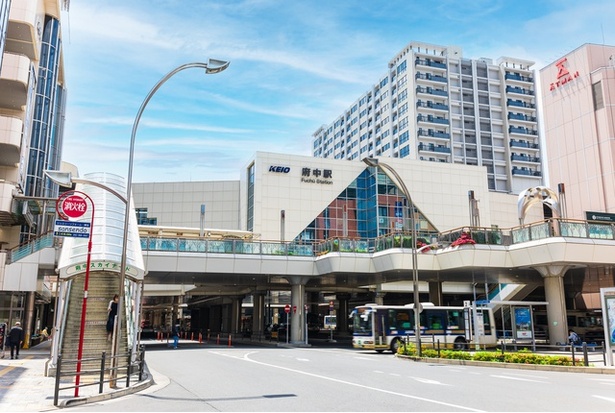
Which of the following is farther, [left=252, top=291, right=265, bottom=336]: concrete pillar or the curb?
[left=252, top=291, right=265, bottom=336]: concrete pillar

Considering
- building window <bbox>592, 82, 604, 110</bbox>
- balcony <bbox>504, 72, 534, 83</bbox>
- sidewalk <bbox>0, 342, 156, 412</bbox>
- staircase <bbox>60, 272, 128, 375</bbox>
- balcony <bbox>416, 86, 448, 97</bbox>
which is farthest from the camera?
balcony <bbox>504, 72, 534, 83</bbox>

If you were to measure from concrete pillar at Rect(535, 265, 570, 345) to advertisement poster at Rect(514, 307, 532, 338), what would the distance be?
383 cm

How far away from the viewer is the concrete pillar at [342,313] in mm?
63094

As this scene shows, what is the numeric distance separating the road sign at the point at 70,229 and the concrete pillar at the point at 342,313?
167ft

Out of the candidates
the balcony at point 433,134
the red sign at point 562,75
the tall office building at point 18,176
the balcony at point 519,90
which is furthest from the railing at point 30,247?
the balcony at point 519,90

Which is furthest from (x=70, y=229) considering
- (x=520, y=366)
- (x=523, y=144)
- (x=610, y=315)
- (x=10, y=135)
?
(x=523, y=144)

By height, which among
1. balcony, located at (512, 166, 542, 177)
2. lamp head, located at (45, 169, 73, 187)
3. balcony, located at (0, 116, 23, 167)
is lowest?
lamp head, located at (45, 169, 73, 187)

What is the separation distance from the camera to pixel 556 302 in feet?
109

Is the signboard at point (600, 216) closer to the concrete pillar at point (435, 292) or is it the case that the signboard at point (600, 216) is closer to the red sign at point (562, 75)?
the concrete pillar at point (435, 292)

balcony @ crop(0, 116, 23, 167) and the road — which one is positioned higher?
balcony @ crop(0, 116, 23, 167)

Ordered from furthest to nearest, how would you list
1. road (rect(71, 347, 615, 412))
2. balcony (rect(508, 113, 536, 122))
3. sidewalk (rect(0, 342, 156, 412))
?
balcony (rect(508, 113, 536, 122)), sidewalk (rect(0, 342, 156, 412)), road (rect(71, 347, 615, 412))

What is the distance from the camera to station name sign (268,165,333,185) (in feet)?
211

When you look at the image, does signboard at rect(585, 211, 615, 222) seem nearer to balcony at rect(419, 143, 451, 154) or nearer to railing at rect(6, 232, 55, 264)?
railing at rect(6, 232, 55, 264)

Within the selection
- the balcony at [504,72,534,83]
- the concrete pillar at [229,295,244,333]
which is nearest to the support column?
the concrete pillar at [229,295,244,333]
